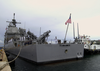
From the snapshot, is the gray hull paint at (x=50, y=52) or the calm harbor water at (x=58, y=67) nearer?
the calm harbor water at (x=58, y=67)

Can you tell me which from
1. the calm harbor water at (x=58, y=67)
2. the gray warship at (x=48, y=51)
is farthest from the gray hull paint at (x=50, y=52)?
the calm harbor water at (x=58, y=67)

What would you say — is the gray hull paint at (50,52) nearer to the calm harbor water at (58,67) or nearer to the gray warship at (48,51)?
the gray warship at (48,51)

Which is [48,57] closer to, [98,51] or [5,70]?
[5,70]

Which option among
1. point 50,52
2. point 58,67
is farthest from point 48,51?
point 58,67

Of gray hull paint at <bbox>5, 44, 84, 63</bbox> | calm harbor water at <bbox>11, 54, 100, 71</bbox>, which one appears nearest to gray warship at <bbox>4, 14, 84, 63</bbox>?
gray hull paint at <bbox>5, 44, 84, 63</bbox>

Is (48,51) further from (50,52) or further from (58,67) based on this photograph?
(58,67)

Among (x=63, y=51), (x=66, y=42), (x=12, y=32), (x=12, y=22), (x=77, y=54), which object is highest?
(x=12, y=22)

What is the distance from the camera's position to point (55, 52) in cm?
998

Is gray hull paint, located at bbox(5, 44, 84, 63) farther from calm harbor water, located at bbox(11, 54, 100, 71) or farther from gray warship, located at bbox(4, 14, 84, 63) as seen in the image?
calm harbor water, located at bbox(11, 54, 100, 71)

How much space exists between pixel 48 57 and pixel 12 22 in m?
17.0

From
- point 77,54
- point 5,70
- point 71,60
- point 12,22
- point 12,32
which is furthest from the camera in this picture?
point 12,22

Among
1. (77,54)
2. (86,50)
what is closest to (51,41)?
(77,54)

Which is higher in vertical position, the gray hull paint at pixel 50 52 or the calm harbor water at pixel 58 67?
the gray hull paint at pixel 50 52

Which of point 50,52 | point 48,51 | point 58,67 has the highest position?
point 48,51
